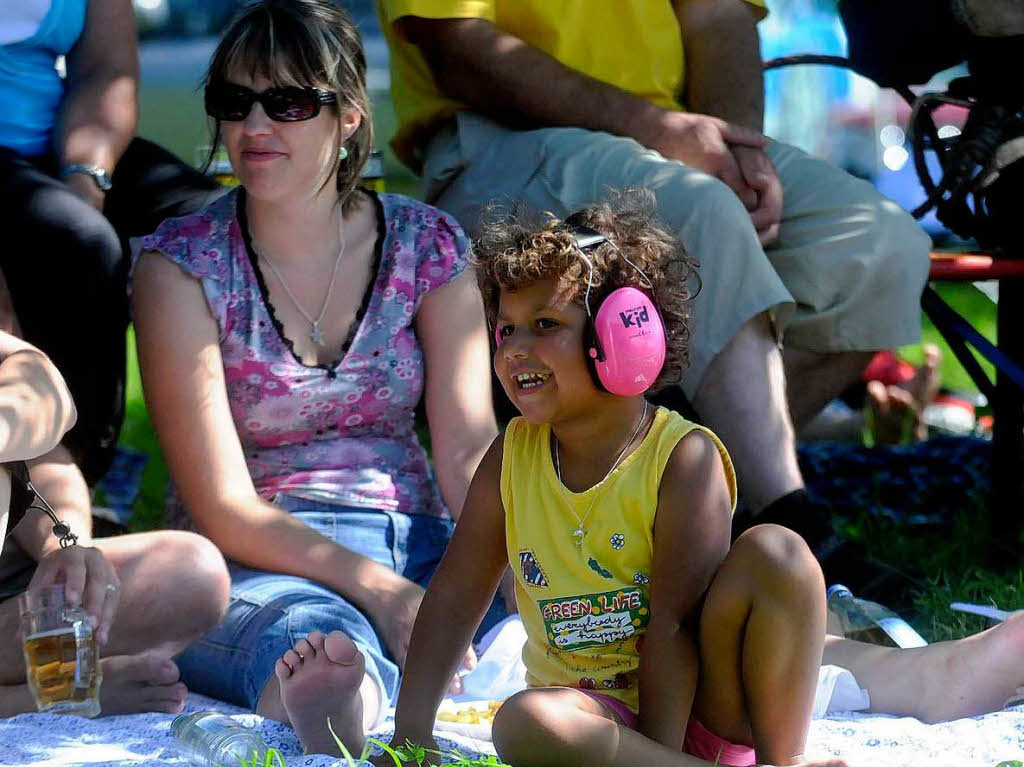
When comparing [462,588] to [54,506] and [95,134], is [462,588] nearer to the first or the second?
[54,506]

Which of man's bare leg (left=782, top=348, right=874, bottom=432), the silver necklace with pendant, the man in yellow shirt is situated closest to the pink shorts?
the man in yellow shirt

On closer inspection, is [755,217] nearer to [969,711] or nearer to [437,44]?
[437,44]

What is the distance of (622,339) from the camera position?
92.1 inches

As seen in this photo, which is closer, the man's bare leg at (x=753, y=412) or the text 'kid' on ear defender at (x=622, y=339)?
the text 'kid' on ear defender at (x=622, y=339)

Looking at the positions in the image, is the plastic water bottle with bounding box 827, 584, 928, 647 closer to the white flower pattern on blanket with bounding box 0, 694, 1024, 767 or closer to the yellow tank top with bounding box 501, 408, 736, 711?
the white flower pattern on blanket with bounding box 0, 694, 1024, 767

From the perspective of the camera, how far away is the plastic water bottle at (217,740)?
8.11 feet

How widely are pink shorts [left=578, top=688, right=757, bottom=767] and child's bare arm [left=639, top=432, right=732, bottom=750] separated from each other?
81mm

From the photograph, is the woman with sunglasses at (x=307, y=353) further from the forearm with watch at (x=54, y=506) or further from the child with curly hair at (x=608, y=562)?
the child with curly hair at (x=608, y=562)

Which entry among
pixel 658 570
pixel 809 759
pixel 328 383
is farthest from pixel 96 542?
pixel 809 759

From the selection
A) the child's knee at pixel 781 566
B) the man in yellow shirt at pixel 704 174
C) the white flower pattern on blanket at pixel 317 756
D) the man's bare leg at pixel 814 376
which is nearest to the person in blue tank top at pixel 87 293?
the white flower pattern on blanket at pixel 317 756

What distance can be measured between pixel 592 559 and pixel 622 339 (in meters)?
0.35

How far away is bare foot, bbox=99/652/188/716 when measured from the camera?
2.85 m

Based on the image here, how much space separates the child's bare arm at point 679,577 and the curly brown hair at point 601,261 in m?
0.23

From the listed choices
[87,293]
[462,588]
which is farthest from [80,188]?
[462,588]
